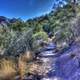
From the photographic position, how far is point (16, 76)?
29.2 feet

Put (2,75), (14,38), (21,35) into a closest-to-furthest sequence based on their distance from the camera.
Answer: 1. (2,75)
2. (14,38)
3. (21,35)

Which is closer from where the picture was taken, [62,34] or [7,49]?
[7,49]

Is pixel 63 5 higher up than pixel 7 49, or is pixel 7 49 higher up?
pixel 63 5

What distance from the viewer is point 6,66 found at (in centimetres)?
909

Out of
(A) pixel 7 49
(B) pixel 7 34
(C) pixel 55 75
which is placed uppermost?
(B) pixel 7 34

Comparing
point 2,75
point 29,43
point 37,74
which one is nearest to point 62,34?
point 29,43

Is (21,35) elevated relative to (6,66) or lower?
elevated

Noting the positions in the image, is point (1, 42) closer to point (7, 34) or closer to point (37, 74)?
point (7, 34)

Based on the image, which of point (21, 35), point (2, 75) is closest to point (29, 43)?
point (21, 35)

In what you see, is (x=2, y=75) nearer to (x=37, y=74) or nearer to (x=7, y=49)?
(x=37, y=74)

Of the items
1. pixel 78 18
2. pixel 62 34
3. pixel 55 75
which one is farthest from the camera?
pixel 62 34

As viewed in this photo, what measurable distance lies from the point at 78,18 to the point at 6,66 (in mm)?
4518

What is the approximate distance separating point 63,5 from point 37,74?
38.4ft

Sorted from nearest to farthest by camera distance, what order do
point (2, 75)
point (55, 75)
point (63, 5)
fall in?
point (2, 75) → point (55, 75) → point (63, 5)
